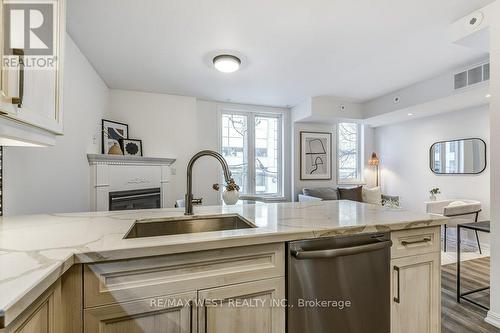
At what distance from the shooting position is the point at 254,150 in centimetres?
491

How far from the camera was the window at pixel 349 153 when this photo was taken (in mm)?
5340

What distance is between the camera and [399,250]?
4.21 feet

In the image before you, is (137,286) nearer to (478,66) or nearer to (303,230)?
(303,230)

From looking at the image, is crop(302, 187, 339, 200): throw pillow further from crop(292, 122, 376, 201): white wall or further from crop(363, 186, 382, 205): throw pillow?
crop(363, 186, 382, 205): throw pillow

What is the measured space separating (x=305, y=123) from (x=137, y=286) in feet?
15.0

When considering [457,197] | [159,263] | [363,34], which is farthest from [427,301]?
[457,197]

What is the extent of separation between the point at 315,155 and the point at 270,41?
303 centimetres

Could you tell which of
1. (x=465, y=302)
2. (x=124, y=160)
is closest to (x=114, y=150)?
(x=124, y=160)

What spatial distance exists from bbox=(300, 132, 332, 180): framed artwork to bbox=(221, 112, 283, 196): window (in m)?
0.48

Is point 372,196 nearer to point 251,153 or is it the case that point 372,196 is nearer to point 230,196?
point 251,153

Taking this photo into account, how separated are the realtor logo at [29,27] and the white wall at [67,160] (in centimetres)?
78

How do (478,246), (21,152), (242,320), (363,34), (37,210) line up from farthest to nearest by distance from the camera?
(478,246)
(363,34)
(37,210)
(21,152)
(242,320)

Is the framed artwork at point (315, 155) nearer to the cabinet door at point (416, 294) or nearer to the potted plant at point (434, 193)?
the potted plant at point (434, 193)

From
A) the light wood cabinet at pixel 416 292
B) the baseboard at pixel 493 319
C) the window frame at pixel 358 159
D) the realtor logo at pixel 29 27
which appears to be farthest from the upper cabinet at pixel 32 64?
the window frame at pixel 358 159
